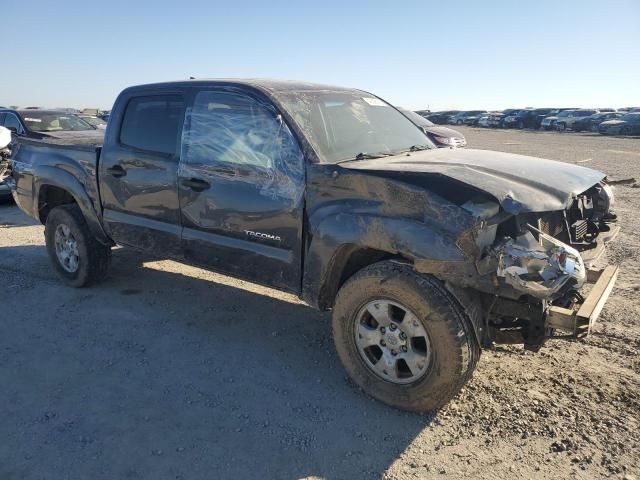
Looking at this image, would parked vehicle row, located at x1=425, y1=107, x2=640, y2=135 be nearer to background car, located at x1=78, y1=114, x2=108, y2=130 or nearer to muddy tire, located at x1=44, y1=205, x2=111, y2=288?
background car, located at x1=78, y1=114, x2=108, y2=130

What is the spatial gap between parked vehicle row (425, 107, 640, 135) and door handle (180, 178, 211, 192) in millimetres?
32285

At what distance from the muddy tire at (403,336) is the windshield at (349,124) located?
947 mm

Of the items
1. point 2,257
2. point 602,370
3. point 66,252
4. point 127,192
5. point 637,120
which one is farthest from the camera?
point 637,120

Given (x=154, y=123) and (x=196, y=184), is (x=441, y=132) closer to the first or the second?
(x=154, y=123)

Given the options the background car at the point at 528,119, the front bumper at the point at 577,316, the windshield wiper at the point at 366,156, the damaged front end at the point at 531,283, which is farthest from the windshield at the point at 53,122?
the background car at the point at 528,119

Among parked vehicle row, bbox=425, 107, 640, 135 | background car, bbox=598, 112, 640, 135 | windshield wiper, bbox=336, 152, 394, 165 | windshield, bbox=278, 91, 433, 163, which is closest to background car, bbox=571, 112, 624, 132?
parked vehicle row, bbox=425, 107, 640, 135

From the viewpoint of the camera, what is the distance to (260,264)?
12.6ft

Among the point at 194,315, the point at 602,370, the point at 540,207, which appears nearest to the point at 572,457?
the point at 602,370

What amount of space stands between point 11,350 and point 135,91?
2.39m

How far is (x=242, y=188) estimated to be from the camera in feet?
12.5

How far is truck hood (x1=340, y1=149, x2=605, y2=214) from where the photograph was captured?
2938 millimetres

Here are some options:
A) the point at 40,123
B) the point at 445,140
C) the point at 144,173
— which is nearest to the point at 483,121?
the point at 445,140

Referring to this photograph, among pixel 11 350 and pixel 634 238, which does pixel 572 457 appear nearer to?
pixel 11 350

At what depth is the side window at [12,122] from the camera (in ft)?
35.7
